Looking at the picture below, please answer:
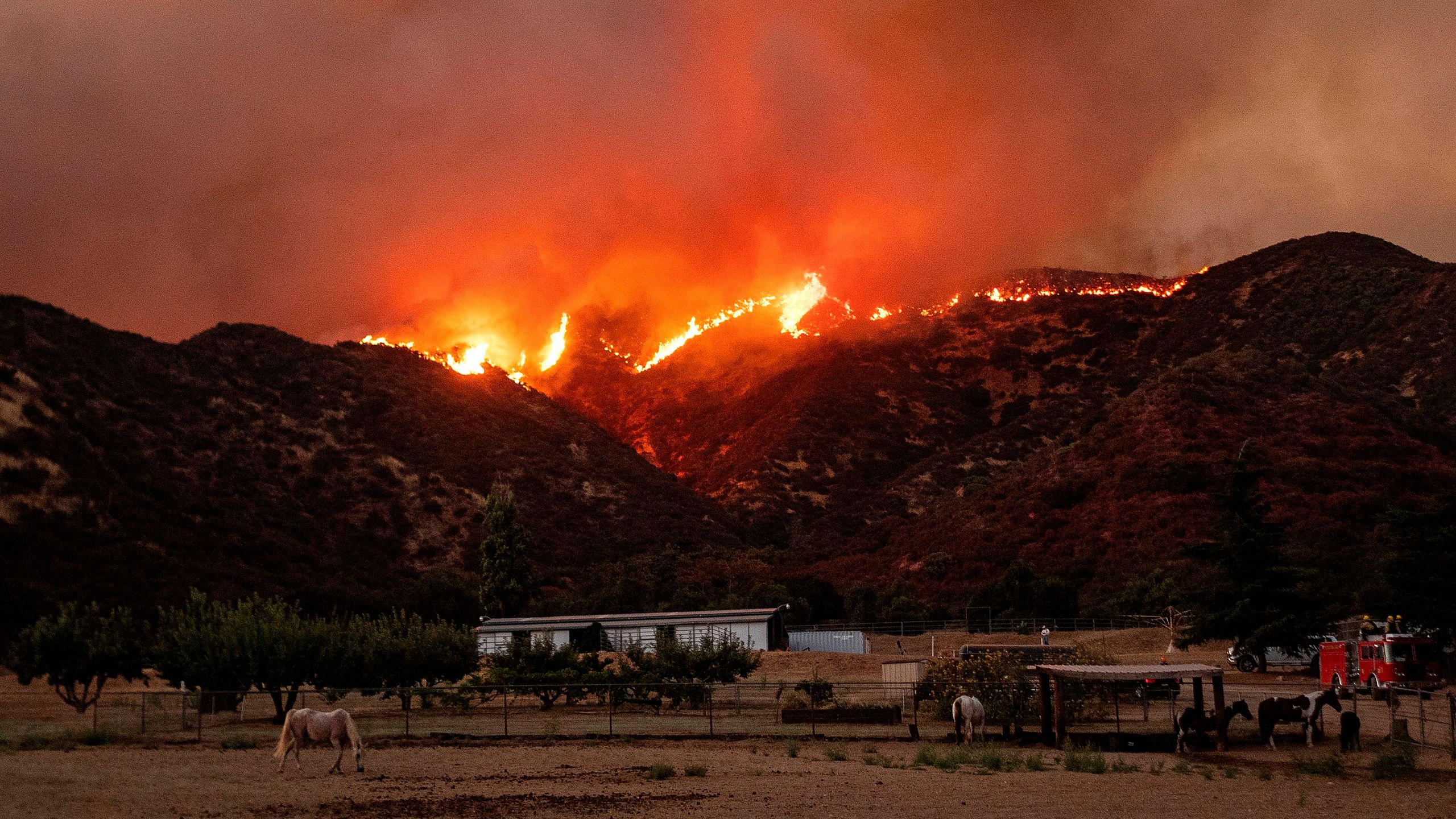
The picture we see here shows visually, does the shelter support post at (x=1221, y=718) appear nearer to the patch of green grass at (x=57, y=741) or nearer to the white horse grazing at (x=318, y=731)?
the white horse grazing at (x=318, y=731)

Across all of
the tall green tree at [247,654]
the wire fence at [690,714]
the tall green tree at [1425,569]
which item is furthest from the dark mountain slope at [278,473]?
the tall green tree at [1425,569]

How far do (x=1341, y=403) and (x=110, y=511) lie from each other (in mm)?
95509

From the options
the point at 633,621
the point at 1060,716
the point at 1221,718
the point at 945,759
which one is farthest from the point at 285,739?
the point at 633,621

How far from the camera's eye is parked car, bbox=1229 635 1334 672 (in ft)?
157

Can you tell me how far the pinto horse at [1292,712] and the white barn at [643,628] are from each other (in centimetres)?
3419

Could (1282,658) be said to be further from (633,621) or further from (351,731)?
(351,731)

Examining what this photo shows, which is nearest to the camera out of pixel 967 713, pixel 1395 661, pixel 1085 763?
pixel 1085 763

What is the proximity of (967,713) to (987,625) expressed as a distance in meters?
40.7

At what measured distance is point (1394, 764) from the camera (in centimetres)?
2266

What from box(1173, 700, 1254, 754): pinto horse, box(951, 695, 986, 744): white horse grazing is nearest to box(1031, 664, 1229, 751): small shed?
box(1173, 700, 1254, 754): pinto horse

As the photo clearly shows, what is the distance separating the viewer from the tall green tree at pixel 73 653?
3781cm

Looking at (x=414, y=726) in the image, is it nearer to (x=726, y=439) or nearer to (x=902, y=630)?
(x=902, y=630)

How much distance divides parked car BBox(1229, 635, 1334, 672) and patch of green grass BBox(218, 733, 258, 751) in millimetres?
39501

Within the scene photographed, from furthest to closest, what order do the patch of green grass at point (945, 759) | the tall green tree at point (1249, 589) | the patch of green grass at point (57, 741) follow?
1. the tall green tree at point (1249, 589)
2. the patch of green grass at point (57, 741)
3. the patch of green grass at point (945, 759)
